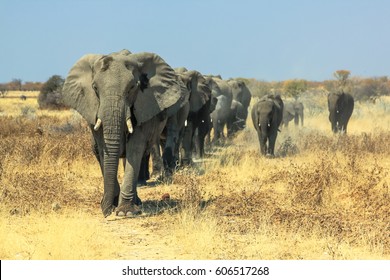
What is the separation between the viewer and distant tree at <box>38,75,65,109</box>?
44.8 metres

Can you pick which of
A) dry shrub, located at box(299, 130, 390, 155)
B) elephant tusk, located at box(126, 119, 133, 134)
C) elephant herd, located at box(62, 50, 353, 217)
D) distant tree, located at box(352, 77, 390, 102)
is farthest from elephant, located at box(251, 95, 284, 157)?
distant tree, located at box(352, 77, 390, 102)

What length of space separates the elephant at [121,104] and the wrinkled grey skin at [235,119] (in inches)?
592

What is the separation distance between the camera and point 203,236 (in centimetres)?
815

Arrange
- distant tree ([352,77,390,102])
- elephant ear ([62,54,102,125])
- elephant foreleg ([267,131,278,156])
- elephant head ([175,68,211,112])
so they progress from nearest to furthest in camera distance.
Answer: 1. elephant ear ([62,54,102,125])
2. elephant head ([175,68,211,112])
3. elephant foreleg ([267,131,278,156])
4. distant tree ([352,77,390,102])

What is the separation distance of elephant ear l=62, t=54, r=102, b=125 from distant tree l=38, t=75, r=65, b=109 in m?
33.1

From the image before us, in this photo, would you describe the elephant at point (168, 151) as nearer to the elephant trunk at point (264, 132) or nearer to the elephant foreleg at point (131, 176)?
the elephant foreleg at point (131, 176)

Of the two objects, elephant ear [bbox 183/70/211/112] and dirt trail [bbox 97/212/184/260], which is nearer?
dirt trail [bbox 97/212/184/260]

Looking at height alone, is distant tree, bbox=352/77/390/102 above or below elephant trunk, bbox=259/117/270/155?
below

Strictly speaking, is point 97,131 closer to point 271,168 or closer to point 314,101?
point 271,168

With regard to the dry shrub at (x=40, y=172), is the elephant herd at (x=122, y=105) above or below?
above

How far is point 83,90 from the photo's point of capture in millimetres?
10188

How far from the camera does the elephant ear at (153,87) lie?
33.5ft

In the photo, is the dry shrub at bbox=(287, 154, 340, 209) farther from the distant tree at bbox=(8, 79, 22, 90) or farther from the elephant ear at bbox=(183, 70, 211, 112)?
the distant tree at bbox=(8, 79, 22, 90)

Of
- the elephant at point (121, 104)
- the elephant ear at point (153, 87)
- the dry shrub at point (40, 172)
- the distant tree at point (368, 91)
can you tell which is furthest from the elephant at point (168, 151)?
the distant tree at point (368, 91)
